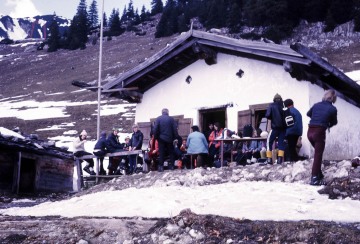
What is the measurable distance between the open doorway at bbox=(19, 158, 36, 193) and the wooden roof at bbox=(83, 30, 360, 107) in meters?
6.02

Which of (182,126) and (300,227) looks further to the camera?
(182,126)

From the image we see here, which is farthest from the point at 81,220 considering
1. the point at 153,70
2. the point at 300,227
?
the point at 153,70

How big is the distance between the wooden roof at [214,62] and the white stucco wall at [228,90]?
8.8 inches

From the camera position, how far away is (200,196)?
29.9ft

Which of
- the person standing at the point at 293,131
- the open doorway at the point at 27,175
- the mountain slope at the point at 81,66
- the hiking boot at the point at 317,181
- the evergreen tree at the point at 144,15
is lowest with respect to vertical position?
the open doorway at the point at 27,175

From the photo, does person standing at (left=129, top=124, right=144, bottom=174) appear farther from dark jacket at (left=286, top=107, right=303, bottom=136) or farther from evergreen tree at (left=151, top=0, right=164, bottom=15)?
evergreen tree at (left=151, top=0, right=164, bottom=15)

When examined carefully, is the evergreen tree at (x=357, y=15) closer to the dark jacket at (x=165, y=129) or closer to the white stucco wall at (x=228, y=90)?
the white stucco wall at (x=228, y=90)

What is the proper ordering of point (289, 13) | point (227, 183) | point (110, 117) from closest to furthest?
point (227, 183), point (110, 117), point (289, 13)

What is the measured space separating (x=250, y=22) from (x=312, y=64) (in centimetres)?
6323

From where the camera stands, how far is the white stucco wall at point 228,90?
13.5m

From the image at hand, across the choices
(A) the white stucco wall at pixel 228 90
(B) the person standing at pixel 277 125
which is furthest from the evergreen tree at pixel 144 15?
(B) the person standing at pixel 277 125

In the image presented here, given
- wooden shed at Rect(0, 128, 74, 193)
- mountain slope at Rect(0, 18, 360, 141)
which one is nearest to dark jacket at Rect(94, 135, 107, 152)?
wooden shed at Rect(0, 128, 74, 193)

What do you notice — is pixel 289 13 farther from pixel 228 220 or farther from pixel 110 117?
pixel 228 220

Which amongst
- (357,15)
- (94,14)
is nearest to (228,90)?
(357,15)
